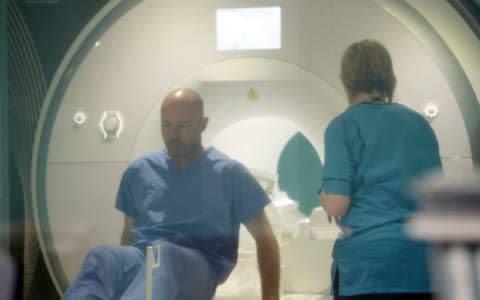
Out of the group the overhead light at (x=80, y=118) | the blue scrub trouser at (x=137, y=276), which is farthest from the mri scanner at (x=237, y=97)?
the blue scrub trouser at (x=137, y=276)

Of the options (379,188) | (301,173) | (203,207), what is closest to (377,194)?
(379,188)

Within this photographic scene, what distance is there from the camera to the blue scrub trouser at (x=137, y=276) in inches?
63.9

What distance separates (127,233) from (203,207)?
0.22 m

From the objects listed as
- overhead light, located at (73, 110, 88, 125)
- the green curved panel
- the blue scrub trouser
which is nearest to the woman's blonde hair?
the green curved panel

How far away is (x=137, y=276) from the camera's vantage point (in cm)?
165

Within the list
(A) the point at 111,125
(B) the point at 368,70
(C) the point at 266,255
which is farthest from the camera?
(A) the point at 111,125

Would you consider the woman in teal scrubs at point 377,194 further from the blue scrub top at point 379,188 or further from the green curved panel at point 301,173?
the green curved panel at point 301,173

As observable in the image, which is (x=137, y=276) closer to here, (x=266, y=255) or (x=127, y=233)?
(x=127, y=233)

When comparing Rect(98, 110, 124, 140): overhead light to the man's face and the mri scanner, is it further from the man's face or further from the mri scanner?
the man's face

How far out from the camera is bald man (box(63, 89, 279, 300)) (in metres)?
1.68

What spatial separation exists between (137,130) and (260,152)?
0.34 m

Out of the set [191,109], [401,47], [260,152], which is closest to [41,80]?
[191,109]

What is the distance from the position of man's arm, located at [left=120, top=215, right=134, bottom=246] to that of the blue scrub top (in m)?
0.56

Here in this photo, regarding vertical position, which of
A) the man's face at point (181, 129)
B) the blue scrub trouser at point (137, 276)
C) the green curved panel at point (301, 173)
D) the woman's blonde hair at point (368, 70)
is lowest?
the blue scrub trouser at point (137, 276)
